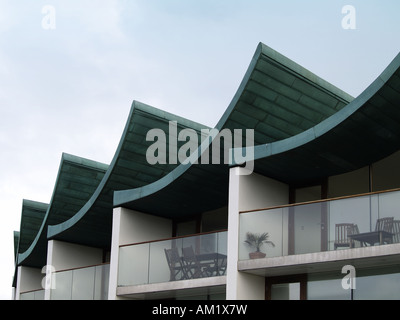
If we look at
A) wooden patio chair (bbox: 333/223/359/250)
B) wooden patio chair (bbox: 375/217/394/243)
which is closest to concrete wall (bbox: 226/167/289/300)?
wooden patio chair (bbox: 333/223/359/250)

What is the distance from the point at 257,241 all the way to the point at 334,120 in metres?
3.83

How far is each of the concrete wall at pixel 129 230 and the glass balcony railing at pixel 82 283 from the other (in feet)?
4.30

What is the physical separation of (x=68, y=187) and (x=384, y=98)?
16.7 metres

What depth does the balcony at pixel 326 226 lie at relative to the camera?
17.5m

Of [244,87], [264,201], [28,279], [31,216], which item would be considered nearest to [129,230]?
[264,201]

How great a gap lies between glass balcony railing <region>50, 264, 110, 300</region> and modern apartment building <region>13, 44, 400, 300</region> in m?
0.05

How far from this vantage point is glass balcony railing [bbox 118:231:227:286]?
69.0ft

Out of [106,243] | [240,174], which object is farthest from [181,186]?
[106,243]

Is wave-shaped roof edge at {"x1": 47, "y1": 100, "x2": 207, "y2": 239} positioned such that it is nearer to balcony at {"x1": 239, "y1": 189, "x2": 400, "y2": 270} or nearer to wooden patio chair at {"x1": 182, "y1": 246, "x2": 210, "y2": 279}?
wooden patio chair at {"x1": 182, "y1": 246, "x2": 210, "y2": 279}

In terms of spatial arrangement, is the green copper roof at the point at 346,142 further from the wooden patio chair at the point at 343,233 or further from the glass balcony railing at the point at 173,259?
the glass balcony railing at the point at 173,259

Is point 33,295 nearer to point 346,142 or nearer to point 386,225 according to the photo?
point 346,142

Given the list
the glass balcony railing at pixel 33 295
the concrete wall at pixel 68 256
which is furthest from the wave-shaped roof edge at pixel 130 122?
the glass balcony railing at pixel 33 295
